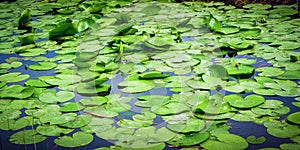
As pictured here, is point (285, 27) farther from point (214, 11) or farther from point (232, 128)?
A: point (232, 128)

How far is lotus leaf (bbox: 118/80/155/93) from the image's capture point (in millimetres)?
1879

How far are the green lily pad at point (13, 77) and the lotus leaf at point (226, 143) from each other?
1.18 metres

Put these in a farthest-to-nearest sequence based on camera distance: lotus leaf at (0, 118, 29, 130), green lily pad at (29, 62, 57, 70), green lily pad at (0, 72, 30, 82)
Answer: green lily pad at (29, 62, 57, 70)
green lily pad at (0, 72, 30, 82)
lotus leaf at (0, 118, 29, 130)

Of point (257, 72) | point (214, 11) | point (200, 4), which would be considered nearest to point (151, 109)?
point (257, 72)

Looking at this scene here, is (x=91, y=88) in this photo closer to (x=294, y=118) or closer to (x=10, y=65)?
(x=10, y=65)

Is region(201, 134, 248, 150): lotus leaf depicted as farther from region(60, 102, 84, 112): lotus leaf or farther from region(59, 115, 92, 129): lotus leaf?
region(60, 102, 84, 112): lotus leaf

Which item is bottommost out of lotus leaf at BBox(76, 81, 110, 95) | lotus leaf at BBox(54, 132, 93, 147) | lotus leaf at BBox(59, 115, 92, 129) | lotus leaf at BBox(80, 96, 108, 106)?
lotus leaf at BBox(54, 132, 93, 147)

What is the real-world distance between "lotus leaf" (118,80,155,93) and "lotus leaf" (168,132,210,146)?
18.2 inches

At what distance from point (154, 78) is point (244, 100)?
526mm

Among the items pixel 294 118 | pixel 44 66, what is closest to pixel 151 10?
pixel 44 66

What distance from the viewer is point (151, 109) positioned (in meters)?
1.69

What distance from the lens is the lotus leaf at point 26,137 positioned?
1471 mm

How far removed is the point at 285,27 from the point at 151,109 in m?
1.54

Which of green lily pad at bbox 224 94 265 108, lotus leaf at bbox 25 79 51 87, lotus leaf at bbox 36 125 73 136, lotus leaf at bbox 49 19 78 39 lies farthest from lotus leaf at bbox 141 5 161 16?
lotus leaf at bbox 36 125 73 136
